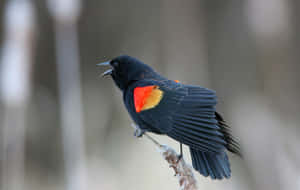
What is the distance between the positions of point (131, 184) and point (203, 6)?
1907mm

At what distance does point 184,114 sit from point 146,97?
0.14 m

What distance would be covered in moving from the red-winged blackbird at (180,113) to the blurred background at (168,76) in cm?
149

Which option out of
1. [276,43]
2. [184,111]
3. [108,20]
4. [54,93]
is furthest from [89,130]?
[184,111]

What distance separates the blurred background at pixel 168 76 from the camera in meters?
2.80

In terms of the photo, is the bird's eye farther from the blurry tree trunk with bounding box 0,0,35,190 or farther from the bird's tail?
the blurry tree trunk with bounding box 0,0,35,190

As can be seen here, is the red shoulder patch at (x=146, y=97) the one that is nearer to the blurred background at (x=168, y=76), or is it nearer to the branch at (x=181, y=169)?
the branch at (x=181, y=169)

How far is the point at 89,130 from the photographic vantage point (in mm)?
3104

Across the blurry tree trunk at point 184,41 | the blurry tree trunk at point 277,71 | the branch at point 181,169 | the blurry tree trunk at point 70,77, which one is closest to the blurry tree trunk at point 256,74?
the blurry tree trunk at point 277,71

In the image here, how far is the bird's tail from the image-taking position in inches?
37.2

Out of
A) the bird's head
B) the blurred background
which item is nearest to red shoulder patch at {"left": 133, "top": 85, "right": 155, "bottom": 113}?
A: the bird's head

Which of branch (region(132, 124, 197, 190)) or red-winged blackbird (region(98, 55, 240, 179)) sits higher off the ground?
red-winged blackbird (region(98, 55, 240, 179))

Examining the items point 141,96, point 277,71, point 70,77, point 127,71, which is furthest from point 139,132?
point 277,71

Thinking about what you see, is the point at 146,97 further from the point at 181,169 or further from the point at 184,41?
the point at 184,41

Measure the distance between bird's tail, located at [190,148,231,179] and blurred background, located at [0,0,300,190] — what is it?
1.74 meters
